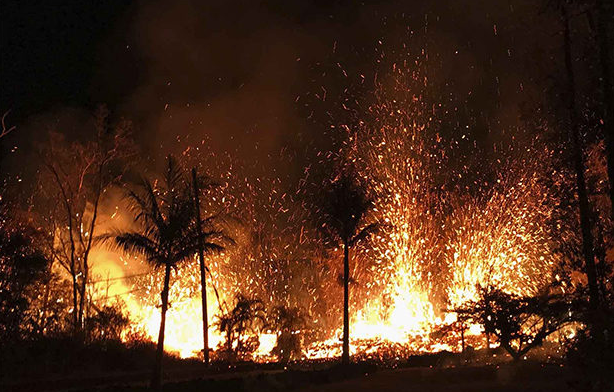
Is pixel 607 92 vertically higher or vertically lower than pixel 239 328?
higher

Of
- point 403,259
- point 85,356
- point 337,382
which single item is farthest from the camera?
point 403,259

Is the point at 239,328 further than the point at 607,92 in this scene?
Yes

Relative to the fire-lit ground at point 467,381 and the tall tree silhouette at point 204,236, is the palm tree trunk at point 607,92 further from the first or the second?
the tall tree silhouette at point 204,236

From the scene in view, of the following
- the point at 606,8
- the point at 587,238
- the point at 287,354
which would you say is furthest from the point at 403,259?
the point at 606,8

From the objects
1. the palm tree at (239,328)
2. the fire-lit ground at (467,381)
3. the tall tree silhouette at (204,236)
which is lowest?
the fire-lit ground at (467,381)

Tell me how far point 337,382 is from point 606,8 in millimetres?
12318

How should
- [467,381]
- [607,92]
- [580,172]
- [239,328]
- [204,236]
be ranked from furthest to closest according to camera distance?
1. [239,328]
2. [467,381]
3. [204,236]
4. [580,172]
5. [607,92]

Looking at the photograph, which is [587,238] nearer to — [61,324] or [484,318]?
[484,318]

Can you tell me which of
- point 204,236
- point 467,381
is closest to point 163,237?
point 204,236

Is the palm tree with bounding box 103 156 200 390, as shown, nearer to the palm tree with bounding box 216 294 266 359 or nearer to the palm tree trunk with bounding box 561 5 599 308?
the palm tree trunk with bounding box 561 5 599 308

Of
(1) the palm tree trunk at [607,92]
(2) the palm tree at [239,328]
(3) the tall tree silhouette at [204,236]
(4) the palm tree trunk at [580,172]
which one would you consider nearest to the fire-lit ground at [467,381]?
(4) the palm tree trunk at [580,172]

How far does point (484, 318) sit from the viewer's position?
66.4ft

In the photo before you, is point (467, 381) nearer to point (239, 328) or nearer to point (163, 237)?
point (163, 237)

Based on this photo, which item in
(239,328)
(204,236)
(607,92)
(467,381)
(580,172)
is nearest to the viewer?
(607,92)
